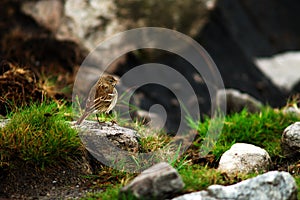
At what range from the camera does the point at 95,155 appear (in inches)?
206

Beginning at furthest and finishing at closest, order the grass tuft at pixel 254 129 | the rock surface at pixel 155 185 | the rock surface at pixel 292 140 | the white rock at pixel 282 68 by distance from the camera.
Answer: the white rock at pixel 282 68, the grass tuft at pixel 254 129, the rock surface at pixel 292 140, the rock surface at pixel 155 185

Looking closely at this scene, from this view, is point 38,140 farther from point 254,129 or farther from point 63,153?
point 254,129

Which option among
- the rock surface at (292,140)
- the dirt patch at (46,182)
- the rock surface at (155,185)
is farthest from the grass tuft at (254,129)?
the rock surface at (155,185)

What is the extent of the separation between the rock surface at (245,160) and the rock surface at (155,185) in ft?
3.92

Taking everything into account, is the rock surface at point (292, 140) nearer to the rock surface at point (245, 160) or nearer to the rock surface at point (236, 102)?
the rock surface at point (245, 160)

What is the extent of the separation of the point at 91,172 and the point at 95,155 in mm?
199

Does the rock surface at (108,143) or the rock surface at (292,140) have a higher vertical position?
the rock surface at (292,140)

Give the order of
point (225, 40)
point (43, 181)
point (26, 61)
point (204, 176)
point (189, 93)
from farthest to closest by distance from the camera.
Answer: point (225, 40)
point (189, 93)
point (26, 61)
point (43, 181)
point (204, 176)

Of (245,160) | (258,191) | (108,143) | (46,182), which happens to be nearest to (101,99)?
(108,143)

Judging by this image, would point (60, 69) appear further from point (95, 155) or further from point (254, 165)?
point (254, 165)

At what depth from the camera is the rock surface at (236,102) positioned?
7.95 metres

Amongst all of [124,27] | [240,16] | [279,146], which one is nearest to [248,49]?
[240,16]

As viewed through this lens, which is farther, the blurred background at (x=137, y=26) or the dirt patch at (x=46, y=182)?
the blurred background at (x=137, y=26)

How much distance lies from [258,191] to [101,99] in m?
1.99
